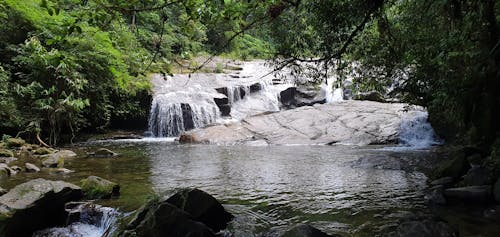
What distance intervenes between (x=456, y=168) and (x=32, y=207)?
7262mm

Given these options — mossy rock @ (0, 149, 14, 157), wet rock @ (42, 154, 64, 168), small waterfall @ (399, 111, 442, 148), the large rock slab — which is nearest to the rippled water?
wet rock @ (42, 154, 64, 168)

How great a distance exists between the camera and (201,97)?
21266mm

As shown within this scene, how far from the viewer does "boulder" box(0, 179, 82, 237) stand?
16.0ft

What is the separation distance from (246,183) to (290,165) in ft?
8.20

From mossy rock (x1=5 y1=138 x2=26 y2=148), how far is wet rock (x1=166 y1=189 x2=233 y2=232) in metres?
10.7

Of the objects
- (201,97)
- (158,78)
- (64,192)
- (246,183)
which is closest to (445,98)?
(246,183)

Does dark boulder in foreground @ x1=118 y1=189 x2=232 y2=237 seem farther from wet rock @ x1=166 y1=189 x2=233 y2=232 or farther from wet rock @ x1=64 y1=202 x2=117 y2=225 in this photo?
wet rock @ x1=64 y1=202 x2=117 y2=225

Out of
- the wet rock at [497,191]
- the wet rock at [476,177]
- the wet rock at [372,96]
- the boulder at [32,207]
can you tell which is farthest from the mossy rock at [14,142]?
the wet rock at [372,96]

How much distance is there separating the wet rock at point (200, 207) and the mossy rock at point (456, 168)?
4.52 meters

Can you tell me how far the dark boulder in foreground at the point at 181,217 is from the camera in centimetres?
454

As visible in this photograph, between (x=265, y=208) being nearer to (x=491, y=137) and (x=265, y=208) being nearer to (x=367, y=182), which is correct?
(x=367, y=182)

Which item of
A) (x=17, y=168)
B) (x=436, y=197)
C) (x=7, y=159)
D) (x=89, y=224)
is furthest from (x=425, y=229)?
(x=7, y=159)

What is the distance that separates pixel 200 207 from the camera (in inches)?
199

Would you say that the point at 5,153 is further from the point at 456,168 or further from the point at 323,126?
the point at 456,168
